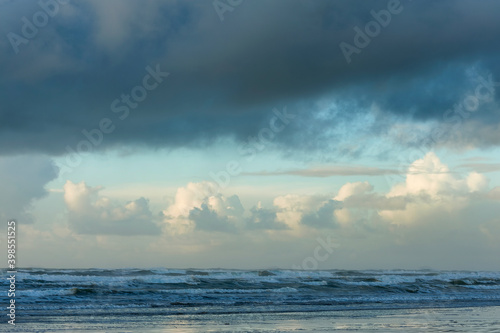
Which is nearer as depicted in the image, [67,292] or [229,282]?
[67,292]

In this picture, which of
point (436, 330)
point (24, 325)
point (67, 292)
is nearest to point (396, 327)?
point (436, 330)

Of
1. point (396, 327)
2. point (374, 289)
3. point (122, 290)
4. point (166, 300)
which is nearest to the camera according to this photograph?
point (396, 327)

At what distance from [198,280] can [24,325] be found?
35.0 m

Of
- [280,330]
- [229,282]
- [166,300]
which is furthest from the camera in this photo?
[229,282]

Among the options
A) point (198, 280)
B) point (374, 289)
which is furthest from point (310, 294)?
point (198, 280)

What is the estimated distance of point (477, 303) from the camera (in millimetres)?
39750

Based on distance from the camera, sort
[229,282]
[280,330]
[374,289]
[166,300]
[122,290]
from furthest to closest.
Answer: [229,282], [374,289], [122,290], [166,300], [280,330]

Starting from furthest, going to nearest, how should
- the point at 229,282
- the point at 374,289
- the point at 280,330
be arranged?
the point at 229,282, the point at 374,289, the point at 280,330

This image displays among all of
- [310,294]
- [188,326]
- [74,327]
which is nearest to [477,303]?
[310,294]

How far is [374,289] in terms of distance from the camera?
51844mm

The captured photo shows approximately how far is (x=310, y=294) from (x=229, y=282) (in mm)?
13187

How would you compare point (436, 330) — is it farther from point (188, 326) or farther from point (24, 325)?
point (24, 325)

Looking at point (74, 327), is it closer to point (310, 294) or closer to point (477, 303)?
point (310, 294)

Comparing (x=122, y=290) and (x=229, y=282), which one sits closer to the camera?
(x=122, y=290)
